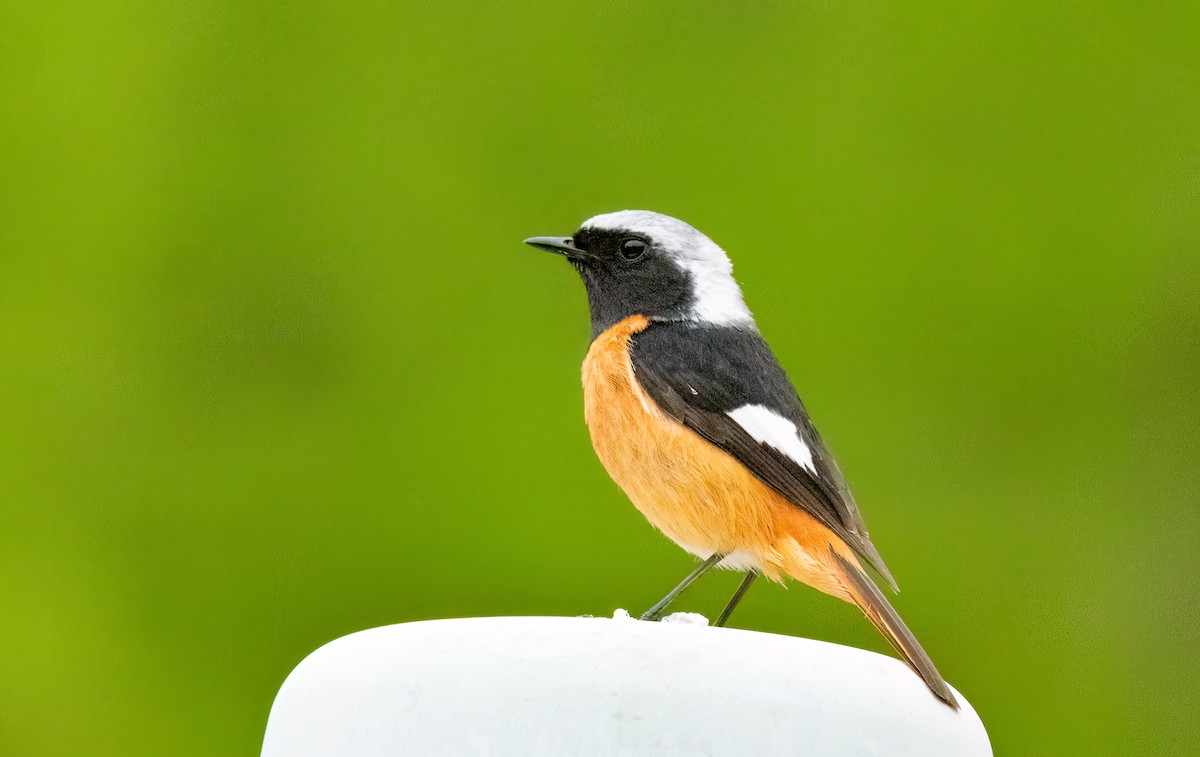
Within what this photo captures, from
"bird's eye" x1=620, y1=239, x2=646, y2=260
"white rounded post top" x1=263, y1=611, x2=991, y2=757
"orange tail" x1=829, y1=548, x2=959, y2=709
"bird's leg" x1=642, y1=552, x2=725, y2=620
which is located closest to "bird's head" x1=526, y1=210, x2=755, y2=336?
"bird's eye" x1=620, y1=239, x2=646, y2=260

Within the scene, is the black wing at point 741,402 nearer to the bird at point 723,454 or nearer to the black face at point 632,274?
the bird at point 723,454

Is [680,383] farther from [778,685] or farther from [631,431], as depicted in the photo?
[778,685]

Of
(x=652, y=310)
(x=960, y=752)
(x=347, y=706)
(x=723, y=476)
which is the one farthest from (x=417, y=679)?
(x=652, y=310)

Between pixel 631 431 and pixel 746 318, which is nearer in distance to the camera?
pixel 631 431

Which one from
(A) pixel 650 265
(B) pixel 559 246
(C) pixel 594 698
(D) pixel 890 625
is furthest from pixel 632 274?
(C) pixel 594 698

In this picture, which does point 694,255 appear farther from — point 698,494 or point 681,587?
point 681,587

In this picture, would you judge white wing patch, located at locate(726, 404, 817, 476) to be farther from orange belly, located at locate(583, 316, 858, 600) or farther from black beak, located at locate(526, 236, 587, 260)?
black beak, located at locate(526, 236, 587, 260)

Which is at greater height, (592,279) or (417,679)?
(592,279)
